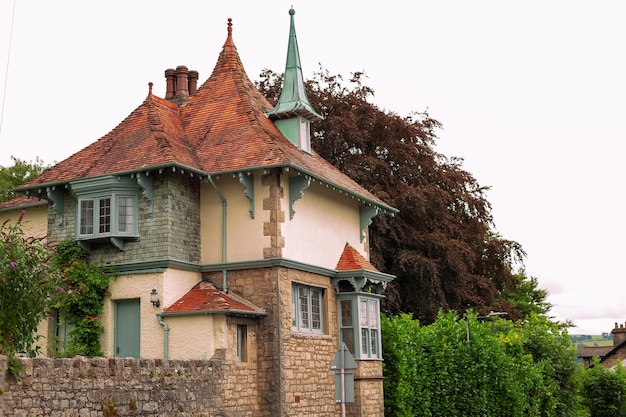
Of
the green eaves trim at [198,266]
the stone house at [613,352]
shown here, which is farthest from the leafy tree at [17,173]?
the stone house at [613,352]

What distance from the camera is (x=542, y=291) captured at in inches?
2307

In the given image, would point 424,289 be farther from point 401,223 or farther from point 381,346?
point 381,346

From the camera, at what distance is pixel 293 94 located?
23672 mm

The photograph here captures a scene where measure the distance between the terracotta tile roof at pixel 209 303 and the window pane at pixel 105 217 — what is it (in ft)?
8.13

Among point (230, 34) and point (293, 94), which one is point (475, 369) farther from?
point (230, 34)

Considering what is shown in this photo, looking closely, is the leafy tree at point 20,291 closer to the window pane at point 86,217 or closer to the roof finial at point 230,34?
the window pane at point 86,217

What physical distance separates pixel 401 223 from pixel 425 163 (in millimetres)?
2882

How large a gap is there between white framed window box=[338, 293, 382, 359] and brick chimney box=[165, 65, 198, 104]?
8411 mm

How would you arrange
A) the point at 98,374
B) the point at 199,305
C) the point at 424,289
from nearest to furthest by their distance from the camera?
the point at 98,374
the point at 199,305
the point at 424,289

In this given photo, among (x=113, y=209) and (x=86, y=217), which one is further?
(x=86, y=217)

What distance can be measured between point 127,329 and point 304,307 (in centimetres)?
438

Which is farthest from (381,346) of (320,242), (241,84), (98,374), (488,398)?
(98,374)

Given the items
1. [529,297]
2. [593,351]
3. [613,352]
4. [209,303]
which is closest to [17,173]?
[209,303]

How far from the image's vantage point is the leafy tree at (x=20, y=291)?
538 inches
